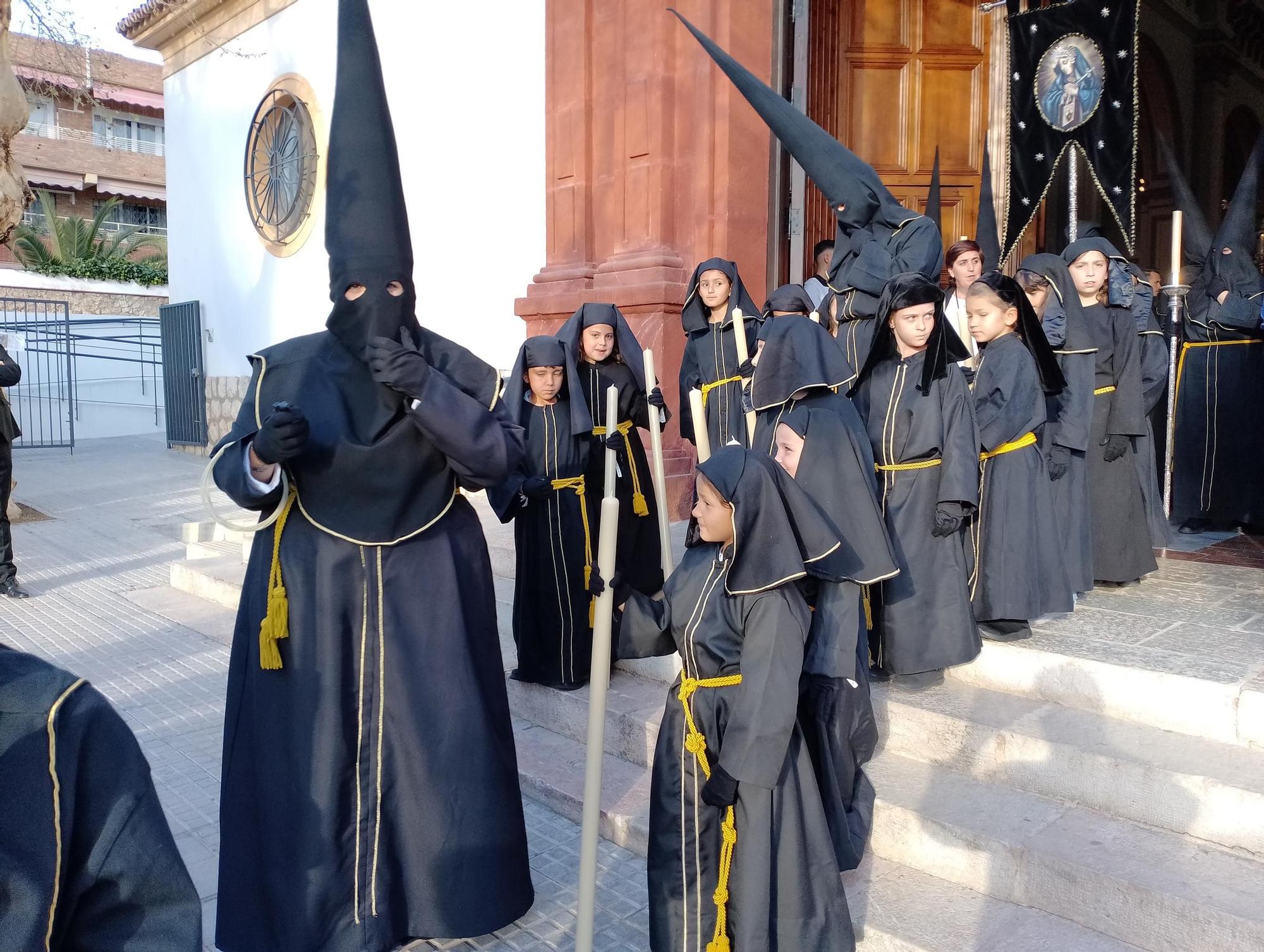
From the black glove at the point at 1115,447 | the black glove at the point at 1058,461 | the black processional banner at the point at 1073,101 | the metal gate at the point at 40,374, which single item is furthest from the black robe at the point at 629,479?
the metal gate at the point at 40,374

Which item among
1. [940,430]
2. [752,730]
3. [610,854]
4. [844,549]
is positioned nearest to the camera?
[752,730]

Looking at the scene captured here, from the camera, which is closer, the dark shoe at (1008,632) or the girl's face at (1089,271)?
the dark shoe at (1008,632)

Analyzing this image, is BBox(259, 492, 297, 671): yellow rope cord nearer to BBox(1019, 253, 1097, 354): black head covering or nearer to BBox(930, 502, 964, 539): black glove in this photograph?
BBox(930, 502, 964, 539): black glove

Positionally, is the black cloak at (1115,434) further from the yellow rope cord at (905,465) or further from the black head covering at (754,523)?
the black head covering at (754,523)

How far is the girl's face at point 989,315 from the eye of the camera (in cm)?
471

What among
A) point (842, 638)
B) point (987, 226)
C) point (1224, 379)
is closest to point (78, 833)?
point (842, 638)

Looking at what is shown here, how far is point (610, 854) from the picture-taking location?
12.6 ft

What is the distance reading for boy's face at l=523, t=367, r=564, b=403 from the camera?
507 centimetres

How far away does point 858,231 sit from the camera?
5.34 m

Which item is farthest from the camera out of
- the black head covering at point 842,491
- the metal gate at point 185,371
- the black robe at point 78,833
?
the metal gate at point 185,371

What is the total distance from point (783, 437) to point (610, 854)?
5.68 feet

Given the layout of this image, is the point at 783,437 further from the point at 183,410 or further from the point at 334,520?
the point at 183,410

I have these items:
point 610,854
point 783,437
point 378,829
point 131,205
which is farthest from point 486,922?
point 131,205

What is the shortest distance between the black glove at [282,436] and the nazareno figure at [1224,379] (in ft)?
23.3
